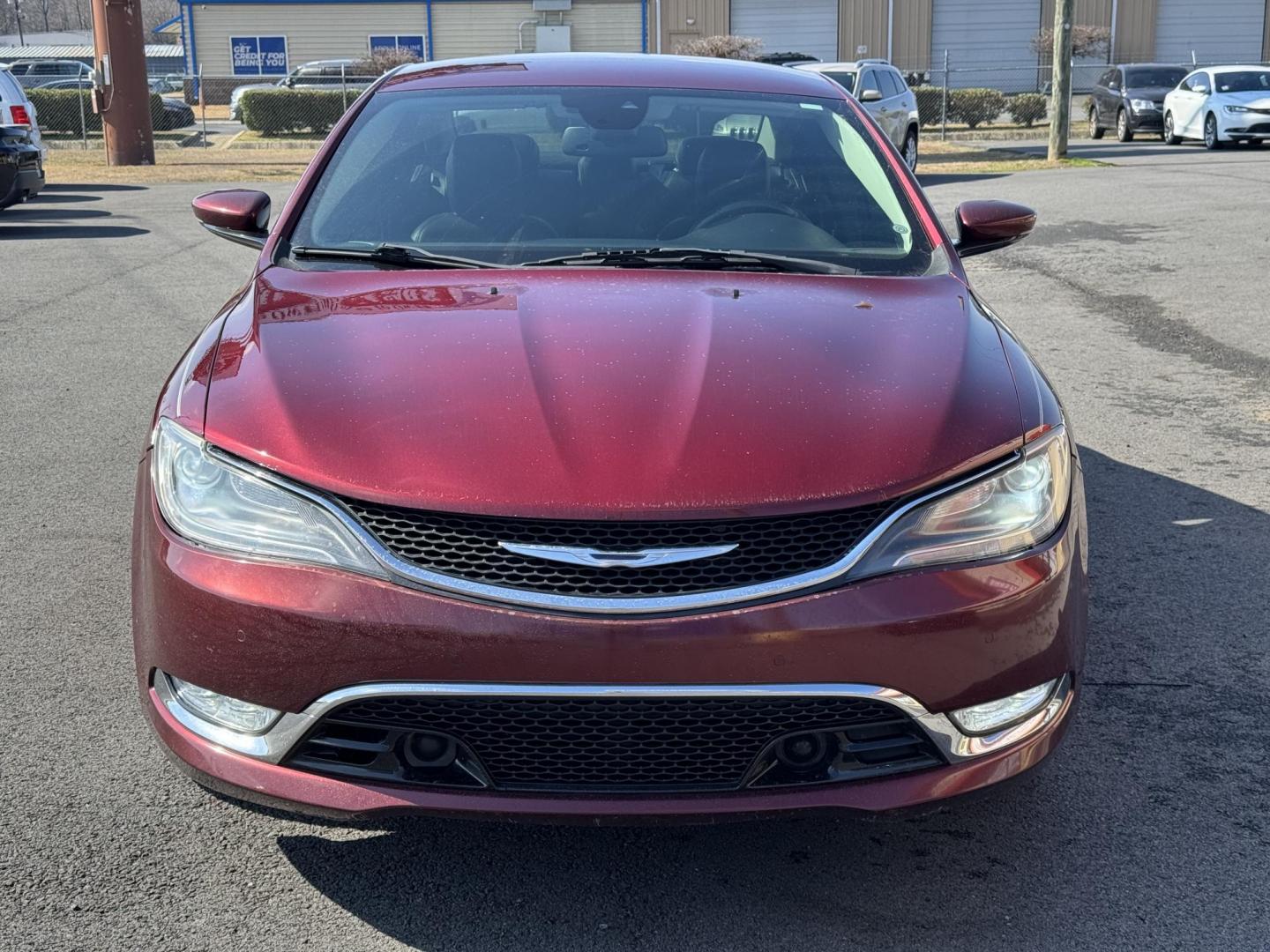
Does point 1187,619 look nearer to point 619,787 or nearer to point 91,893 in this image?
point 619,787

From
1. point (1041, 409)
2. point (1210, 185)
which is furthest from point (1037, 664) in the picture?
point (1210, 185)

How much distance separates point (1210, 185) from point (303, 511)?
16.6m

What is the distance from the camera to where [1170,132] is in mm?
27844

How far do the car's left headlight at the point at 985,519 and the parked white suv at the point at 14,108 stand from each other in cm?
1407

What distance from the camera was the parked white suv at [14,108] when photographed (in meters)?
14.7

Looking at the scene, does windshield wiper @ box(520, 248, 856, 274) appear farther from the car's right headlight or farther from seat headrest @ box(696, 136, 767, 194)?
the car's right headlight

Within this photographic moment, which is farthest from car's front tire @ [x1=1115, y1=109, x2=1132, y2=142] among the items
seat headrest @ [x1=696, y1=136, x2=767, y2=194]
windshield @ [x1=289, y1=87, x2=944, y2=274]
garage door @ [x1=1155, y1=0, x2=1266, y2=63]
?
seat headrest @ [x1=696, y1=136, x2=767, y2=194]

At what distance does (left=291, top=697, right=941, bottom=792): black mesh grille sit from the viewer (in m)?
2.46

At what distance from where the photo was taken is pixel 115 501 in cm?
535

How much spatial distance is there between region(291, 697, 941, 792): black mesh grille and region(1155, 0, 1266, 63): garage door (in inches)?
2025

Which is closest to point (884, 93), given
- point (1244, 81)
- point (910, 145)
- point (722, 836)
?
point (910, 145)

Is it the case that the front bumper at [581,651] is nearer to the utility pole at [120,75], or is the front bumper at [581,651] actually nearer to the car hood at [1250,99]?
the utility pole at [120,75]

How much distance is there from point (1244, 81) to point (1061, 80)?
21.8ft

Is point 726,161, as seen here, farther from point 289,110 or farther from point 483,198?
point 289,110
